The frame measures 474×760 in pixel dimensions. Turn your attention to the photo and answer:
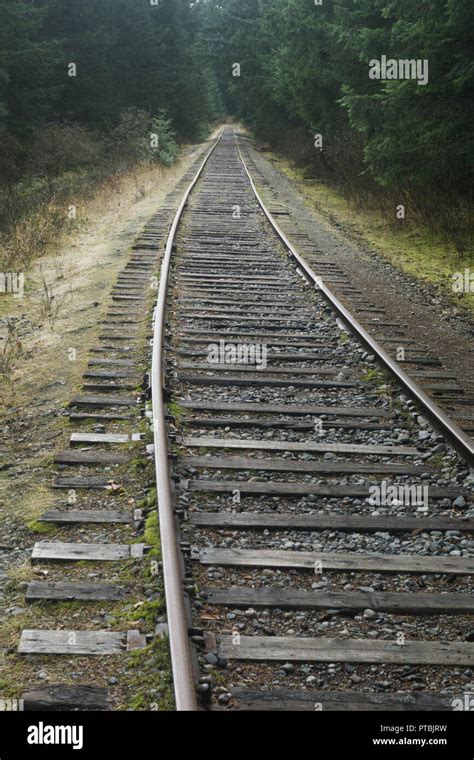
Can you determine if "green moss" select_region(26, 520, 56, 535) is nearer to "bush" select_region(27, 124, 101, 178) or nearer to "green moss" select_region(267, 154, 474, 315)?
"green moss" select_region(267, 154, 474, 315)

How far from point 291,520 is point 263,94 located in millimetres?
39788

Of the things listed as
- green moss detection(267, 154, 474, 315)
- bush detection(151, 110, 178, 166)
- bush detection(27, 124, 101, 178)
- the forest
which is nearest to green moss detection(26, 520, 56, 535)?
green moss detection(267, 154, 474, 315)

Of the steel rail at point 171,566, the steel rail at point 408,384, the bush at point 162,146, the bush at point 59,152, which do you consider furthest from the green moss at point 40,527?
the bush at point 162,146

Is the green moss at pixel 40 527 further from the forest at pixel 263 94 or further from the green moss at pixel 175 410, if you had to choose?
the forest at pixel 263 94

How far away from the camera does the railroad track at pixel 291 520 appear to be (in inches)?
134

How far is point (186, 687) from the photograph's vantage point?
3004mm

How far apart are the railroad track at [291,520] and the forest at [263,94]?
517cm

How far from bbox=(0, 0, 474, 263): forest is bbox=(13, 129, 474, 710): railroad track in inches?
203

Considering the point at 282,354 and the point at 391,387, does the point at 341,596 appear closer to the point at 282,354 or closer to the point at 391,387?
the point at 391,387

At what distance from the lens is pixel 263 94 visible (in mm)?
40719

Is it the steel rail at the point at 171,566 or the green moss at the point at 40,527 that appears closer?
the steel rail at the point at 171,566

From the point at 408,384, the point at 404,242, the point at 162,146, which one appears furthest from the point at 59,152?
the point at 408,384

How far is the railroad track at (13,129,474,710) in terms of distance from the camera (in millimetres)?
3414

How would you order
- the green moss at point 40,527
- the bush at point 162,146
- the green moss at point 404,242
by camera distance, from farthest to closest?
the bush at point 162,146
the green moss at point 404,242
the green moss at point 40,527
